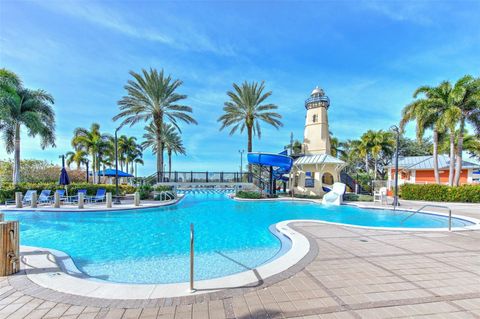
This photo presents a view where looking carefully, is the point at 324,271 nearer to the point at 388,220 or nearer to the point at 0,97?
the point at 388,220

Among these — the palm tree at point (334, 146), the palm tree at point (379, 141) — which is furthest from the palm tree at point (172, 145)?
the palm tree at point (379, 141)

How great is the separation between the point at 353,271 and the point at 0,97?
2275 centimetres

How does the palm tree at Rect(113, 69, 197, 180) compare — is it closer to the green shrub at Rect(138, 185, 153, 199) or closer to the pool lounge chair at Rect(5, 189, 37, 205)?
the green shrub at Rect(138, 185, 153, 199)

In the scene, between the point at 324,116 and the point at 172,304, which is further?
the point at 324,116

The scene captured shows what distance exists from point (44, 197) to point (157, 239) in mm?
12593

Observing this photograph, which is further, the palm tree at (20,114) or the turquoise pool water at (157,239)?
the palm tree at (20,114)

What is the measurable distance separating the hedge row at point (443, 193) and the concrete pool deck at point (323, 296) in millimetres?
17167

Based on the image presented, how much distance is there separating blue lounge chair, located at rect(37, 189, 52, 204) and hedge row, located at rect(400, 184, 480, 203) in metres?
29.4

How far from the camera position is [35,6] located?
25.6 ft

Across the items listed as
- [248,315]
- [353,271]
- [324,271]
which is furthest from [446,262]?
[248,315]

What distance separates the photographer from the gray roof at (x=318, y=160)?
21.4 meters

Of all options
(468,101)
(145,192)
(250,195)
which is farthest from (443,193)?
(145,192)

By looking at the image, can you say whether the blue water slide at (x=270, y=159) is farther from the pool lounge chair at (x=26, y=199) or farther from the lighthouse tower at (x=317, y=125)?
the pool lounge chair at (x=26, y=199)

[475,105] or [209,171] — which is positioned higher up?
[475,105]
